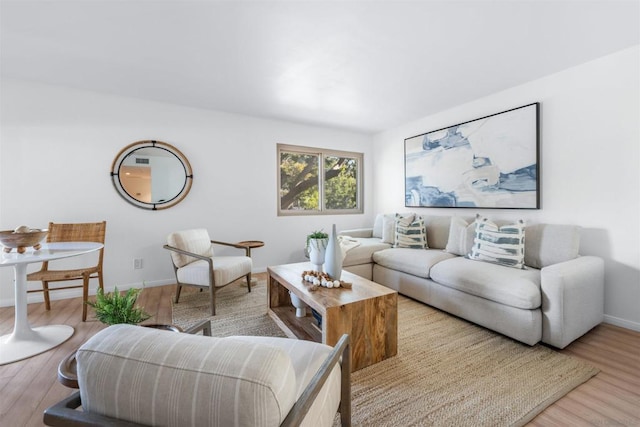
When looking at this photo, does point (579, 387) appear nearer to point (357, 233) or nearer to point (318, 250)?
point (318, 250)

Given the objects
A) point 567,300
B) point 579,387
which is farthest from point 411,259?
point 579,387

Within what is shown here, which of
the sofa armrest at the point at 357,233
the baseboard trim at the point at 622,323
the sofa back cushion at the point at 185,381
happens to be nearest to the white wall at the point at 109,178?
the sofa armrest at the point at 357,233

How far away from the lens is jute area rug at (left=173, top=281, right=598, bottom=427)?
54.6 inches

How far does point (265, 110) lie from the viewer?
3.66m

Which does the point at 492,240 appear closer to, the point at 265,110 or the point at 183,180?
the point at 265,110

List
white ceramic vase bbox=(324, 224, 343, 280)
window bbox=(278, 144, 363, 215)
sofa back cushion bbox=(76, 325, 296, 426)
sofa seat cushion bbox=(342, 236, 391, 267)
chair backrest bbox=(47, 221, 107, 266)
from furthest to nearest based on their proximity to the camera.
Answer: window bbox=(278, 144, 363, 215), sofa seat cushion bbox=(342, 236, 391, 267), chair backrest bbox=(47, 221, 107, 266), white ceramic vase bbox=(324, 224, 343, 280), sofa back cushion bbox=(76, 325, 296, 426)

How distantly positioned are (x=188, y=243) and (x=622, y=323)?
405 cm

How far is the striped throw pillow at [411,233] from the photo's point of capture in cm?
344

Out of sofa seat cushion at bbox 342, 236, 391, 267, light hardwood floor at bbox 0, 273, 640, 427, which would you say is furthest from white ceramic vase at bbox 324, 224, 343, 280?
light hardwood floor at bbox 0, 273, 640, 427

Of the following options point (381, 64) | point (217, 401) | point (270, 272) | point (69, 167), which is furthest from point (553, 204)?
point (69, 167)

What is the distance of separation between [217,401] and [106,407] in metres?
0.29

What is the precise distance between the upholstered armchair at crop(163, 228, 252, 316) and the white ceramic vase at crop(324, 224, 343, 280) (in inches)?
46.2

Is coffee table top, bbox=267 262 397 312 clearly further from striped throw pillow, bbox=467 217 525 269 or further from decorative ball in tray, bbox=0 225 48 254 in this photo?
decorative ball in tray, bbox=0 225 48 254

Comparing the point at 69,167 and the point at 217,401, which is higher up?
the point at 69,167
